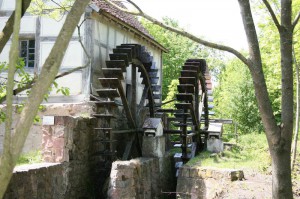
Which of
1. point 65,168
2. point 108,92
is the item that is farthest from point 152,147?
point 65,168

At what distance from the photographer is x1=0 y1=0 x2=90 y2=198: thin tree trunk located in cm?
172

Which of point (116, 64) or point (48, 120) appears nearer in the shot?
point (48, 120)

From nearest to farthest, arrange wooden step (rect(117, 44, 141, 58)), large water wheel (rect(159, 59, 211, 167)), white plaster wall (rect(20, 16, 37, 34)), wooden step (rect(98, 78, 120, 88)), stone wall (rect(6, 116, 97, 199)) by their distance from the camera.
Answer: stone wall (rect(6, 116, 97, 199))
wooden step (rect(98, 78, 120, 88))
white plaster wall (rect(20, 16, 37, 34))
wooden step (rect(117, 44, 141, 58))
large water wheel (rect(159, 59, 211, 167))

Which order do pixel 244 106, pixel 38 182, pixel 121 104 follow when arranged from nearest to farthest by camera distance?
pixel 38 182
pixel 121 104
pixel 244 106

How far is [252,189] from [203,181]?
1.24m

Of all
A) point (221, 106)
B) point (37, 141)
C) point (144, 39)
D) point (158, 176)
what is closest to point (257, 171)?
point (158, 176)

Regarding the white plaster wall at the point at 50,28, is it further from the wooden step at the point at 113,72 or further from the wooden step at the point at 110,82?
the wooden step at the point at 110,82

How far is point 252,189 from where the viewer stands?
7.35m

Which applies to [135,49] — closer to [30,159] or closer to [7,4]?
[7,4]

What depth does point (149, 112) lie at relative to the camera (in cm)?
1323

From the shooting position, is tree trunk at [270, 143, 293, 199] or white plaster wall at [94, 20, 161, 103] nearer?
tree trunk at [270, 143, 293, 199]

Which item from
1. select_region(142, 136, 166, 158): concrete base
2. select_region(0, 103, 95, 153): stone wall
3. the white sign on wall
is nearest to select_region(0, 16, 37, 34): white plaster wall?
select_region(0, 103, 95, 153): stone wall

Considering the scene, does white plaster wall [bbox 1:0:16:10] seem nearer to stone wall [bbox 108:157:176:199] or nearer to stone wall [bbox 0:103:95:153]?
stone wall [bbox 0:103:95:153]

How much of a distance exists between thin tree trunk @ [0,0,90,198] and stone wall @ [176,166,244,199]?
6.34 meters
